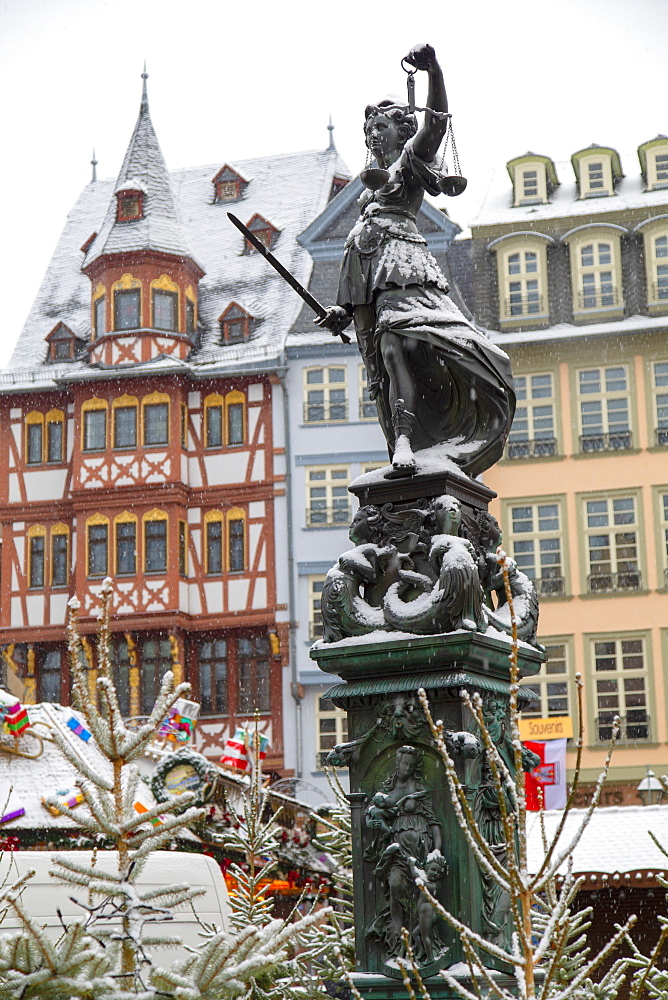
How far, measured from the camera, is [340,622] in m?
6.06

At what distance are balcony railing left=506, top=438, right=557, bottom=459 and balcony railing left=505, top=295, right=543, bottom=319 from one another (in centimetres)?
280

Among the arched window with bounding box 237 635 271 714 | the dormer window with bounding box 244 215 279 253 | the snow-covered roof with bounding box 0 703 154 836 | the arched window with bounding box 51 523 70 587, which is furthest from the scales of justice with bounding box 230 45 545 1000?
the dormer window with bounding box 244 215 279 253

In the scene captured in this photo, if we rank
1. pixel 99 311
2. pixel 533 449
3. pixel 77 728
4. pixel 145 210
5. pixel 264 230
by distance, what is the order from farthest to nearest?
pixel 264 230
pixel 145 210
pixel 99 311
pixel 533 449
pixel 77 728

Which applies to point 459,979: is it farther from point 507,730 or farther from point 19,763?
point 19,763

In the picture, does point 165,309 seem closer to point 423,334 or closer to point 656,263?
point 656,263

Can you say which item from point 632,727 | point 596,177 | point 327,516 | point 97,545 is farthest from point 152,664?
point 596,177

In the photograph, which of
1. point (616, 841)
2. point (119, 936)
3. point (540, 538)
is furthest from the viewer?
point (540, 538)

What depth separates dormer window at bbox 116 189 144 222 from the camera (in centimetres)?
3275

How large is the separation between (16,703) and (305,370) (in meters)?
14.8

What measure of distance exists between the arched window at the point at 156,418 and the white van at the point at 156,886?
20.1 metres

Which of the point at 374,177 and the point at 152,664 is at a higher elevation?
the point at 374,177

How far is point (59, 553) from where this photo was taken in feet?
104

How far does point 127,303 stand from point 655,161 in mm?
12068

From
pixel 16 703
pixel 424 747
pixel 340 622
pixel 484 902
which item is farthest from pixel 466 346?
pixel 16 703
